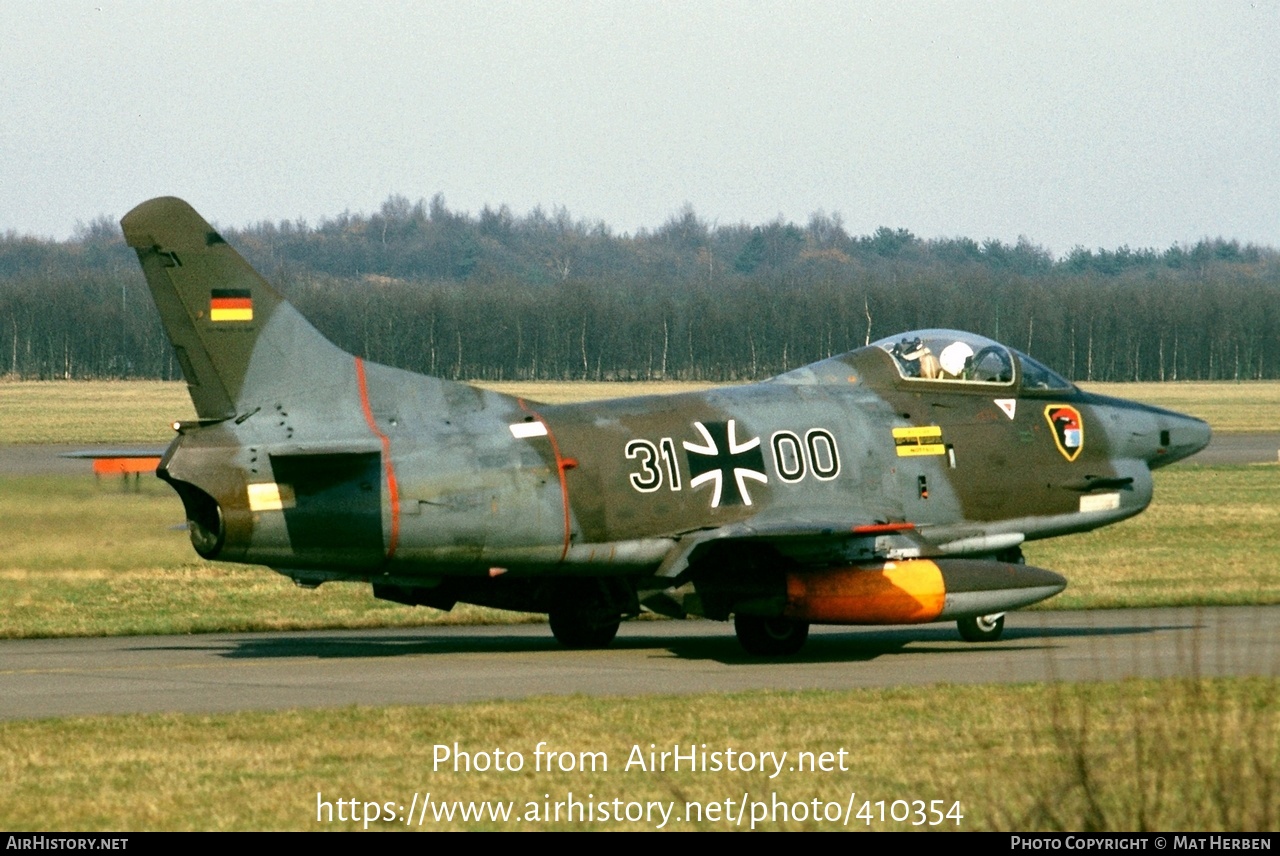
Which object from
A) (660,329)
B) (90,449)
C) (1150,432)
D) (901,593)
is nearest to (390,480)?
(901,593)

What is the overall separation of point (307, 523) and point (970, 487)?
749 cm

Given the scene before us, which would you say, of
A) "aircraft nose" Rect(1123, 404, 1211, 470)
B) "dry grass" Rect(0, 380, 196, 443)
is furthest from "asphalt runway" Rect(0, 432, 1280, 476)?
"aircraft nose" Rect(1123, 404, 1211, 470)

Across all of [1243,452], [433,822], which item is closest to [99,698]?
[433,822]

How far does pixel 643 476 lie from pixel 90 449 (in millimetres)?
37999

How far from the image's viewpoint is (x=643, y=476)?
18.5 meters

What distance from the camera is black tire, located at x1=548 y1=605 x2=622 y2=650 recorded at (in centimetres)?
1984

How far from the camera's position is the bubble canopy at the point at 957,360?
20.5 m

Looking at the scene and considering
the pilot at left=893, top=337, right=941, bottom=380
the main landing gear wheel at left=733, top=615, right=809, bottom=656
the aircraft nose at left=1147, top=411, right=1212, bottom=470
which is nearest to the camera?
the main landing gear wheel at left=733, top=615, right=809, bottom=656

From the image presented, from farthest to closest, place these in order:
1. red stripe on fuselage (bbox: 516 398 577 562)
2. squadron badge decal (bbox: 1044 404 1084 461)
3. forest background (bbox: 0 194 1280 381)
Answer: forest background (bbox: 0 194 1280 381)
squadron badge decal (bbox: 1044 404 1084 461)
red stripe on fuselage (bbox: 516 398 577 562)

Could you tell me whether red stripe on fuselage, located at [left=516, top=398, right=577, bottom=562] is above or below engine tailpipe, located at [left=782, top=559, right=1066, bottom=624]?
above

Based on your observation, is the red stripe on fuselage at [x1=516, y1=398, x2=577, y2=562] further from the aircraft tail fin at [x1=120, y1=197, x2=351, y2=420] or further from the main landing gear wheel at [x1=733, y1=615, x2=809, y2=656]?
the aircraft tail fin at [x1=120, y1=197, x2=351, y2=420]

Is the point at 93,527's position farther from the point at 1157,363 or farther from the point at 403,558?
the point at 1157,363

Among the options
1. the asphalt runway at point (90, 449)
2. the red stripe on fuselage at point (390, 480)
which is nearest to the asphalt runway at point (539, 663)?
the red stripe on fuselage at point (390, 480)

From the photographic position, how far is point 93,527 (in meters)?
20.8
